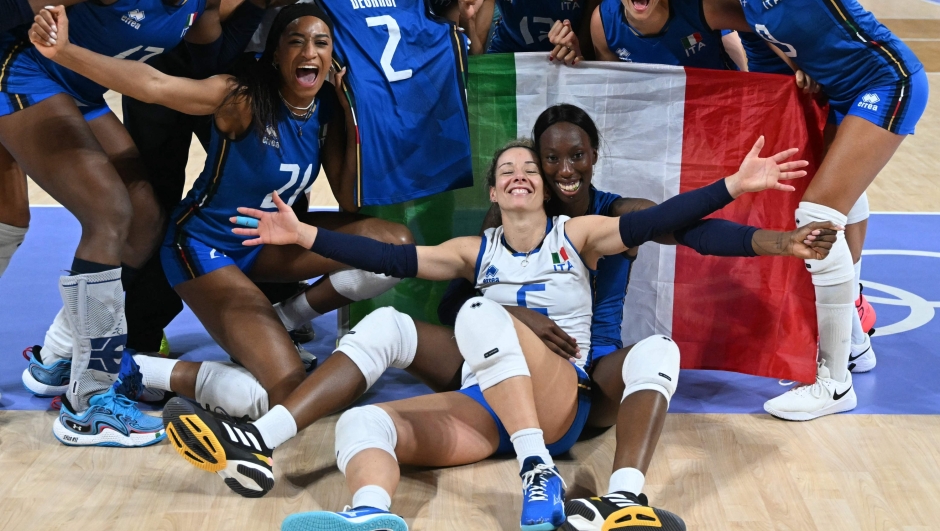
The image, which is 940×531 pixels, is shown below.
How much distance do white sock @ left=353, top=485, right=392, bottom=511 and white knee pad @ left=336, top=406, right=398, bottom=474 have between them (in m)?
0.15

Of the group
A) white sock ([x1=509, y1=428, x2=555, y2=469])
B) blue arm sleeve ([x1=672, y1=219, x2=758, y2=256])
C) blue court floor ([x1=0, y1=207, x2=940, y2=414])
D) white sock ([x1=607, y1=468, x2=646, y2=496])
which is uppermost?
blue arm sleeve ([x1=672, y1=219, x2=758, y2=256])

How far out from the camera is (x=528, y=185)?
327cm

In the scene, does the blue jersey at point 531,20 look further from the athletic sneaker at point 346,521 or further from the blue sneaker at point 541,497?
the athletic sneaker at point 346,521

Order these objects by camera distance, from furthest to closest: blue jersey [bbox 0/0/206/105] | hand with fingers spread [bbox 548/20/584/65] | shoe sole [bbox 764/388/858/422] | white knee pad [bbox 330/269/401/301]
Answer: hand with fingers spread [bbox 548/20/584/65], white knee pad [bbox 330/269/401/301], shoe sole [bbox 764/388/858/422], blue jersey [bbox 0/0/206/105]

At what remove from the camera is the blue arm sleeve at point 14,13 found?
9.90ft

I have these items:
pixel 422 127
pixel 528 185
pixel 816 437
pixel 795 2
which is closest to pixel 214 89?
pixel 422 127

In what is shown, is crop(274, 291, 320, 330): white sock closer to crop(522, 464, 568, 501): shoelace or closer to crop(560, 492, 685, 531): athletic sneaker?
crop(522, 464, 568, 501): shoelace

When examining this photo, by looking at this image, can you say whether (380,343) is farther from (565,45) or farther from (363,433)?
(565,45)

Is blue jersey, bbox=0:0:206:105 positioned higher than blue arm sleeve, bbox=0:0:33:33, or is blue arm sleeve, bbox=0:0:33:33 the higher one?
blue arm sleeve, bbox=0:0:33:33

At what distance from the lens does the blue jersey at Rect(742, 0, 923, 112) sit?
3307 mm

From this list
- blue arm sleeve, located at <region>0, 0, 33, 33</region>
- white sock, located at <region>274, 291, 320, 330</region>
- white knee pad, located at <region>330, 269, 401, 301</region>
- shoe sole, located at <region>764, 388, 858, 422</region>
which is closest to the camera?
blue arm sleeve, located at <region>0, 0, 33, 33</region>

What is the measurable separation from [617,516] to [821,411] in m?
1.31

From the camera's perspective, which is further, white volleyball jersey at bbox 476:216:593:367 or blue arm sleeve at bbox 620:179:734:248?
white volleyball jersey at bbox 476:216:593:367

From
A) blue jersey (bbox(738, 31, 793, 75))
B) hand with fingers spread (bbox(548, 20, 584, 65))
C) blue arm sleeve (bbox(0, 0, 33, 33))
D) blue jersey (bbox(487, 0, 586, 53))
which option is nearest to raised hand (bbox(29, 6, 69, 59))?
blue arm sleeve (bbox(0, 0, 33, 33))
